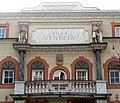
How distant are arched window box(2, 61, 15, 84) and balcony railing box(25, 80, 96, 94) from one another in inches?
79.9

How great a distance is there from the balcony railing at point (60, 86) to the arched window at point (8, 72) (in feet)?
6.65

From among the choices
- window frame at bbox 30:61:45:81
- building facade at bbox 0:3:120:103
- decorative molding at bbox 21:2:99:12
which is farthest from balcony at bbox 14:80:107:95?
decorative molding at bbox 21:2:99:12

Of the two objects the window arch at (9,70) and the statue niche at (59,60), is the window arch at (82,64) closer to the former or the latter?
the statue niche at (59,60)

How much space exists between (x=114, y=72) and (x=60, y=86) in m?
5.18

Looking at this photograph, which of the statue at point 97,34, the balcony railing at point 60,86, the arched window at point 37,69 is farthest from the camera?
the statue at point 97,34

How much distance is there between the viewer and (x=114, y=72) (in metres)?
28.8

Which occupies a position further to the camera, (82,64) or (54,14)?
(54,14)

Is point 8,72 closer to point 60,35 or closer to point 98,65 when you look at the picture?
point 60,35

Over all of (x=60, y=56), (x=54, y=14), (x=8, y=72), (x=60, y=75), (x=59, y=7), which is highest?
(x=59, y=7)

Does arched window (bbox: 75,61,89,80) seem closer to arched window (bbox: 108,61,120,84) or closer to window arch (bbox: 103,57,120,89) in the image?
window arch (bbox: 103,57,120,89)

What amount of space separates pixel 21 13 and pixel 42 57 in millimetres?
4738

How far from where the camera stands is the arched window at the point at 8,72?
28516 mm

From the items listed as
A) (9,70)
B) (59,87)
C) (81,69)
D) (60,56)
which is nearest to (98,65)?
(81,69)

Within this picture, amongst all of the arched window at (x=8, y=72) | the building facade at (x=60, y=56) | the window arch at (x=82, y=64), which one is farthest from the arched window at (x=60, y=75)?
the arched window at (x=8, y=72)
